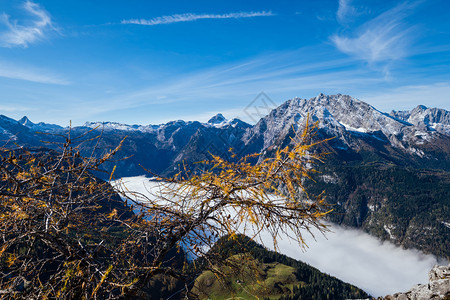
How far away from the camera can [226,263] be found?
3996mm

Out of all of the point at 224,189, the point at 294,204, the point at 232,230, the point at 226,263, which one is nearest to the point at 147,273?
the point at 226,263

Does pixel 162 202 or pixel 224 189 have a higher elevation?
pixel 224 189

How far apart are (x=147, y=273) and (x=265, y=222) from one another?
2.12 m

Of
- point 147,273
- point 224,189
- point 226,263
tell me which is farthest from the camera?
point 226,263

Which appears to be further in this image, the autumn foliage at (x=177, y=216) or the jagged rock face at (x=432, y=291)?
the jagged rock face at (x=432, y=291)

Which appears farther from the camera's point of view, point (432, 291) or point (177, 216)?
point (432, 291)

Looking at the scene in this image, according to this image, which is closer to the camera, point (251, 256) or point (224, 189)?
point (224, 189)

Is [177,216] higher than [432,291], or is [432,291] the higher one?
[177,216]

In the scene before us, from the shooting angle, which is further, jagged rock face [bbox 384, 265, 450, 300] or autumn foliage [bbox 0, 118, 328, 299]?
jagged rock face [bbox 384, 265, 450, 300]

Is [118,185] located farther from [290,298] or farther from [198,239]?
[290,298]

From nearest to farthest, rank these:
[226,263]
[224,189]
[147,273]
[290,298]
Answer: [224,189], [147,273], [226,263], [290,298]

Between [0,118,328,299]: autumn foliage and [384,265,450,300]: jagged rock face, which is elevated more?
[0,118,328,299]: autumn foliage

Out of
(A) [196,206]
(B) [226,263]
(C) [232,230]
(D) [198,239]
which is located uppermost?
(A) [196,206]

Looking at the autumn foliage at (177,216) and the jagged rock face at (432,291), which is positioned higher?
the autumn foliage at (177,216)
